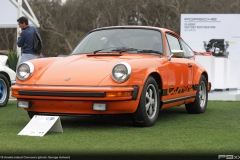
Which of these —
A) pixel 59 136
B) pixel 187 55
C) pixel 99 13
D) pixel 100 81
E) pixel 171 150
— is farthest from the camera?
pixel 99 13

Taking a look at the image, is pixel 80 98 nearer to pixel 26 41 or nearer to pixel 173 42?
pixel 173 42

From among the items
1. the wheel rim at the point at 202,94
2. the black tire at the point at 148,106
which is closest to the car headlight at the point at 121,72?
the black tire at the point at 148,106

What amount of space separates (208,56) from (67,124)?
300 inches

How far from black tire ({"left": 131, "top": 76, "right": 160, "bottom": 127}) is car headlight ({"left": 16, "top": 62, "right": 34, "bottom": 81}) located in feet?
4.67

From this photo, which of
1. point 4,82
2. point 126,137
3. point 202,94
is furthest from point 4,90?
point 126,137

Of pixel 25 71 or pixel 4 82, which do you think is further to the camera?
pixel 4 82

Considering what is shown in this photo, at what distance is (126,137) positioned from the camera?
19.0 ft

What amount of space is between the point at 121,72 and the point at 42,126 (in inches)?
44.4

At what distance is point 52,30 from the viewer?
59844mm

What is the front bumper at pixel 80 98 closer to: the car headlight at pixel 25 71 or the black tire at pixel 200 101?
the car headlight at pixel 25 71

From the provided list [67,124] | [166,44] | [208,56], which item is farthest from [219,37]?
[67,124]

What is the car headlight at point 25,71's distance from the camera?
22.2 feet

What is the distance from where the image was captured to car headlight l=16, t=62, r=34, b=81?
Result: 6.76m

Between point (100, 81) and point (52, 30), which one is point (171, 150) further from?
point (52, 30)
